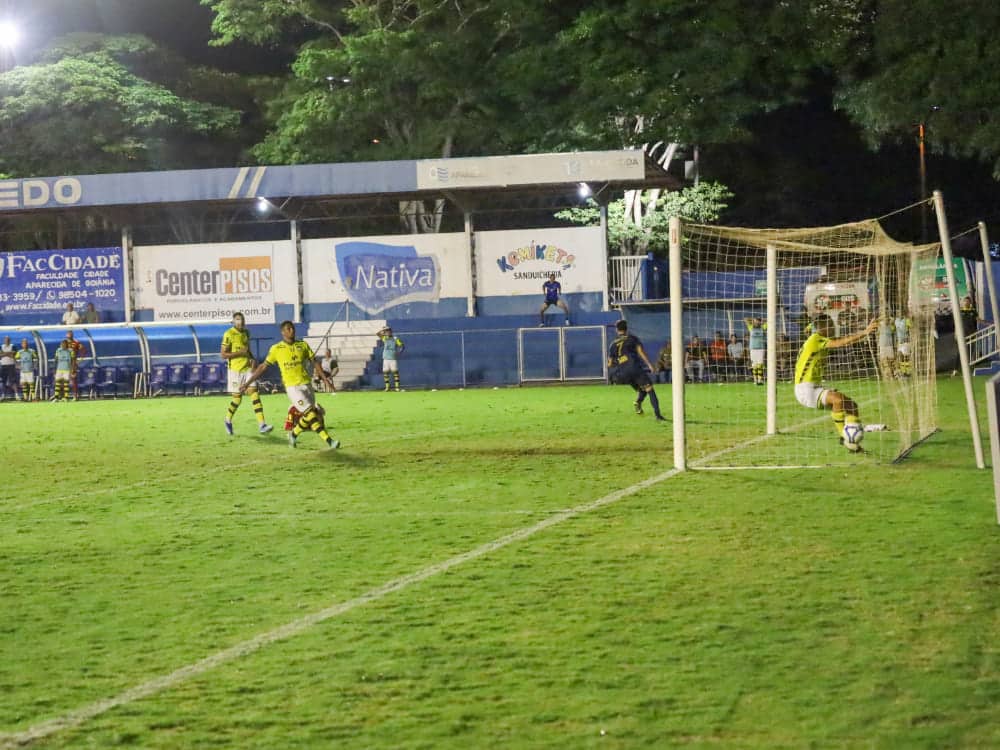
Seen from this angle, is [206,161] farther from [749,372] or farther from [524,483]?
[524,483]

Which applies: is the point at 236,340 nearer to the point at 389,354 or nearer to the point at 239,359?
the point at 239,359

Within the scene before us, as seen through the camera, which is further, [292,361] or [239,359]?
[239,359]

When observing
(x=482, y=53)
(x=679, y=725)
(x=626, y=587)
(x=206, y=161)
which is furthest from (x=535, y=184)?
(x=679, y=725)

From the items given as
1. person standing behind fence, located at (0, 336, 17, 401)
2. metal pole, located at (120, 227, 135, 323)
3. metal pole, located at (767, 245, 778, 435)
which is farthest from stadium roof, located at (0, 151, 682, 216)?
metal pole, located at (767, 245, 778, 435)

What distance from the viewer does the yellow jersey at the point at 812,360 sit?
14148mm

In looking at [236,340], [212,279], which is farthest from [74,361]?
[236,340]

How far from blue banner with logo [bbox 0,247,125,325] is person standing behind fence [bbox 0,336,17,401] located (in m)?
3.50

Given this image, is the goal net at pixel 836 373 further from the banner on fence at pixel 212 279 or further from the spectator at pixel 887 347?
the banner on fence at pixel 212 279

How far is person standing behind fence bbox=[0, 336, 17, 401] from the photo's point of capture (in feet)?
115

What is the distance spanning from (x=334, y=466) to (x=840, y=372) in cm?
1625

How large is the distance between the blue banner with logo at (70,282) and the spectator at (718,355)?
17.8m

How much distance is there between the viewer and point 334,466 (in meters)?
14.4

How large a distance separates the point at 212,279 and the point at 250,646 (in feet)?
108

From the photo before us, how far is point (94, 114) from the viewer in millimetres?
45906
